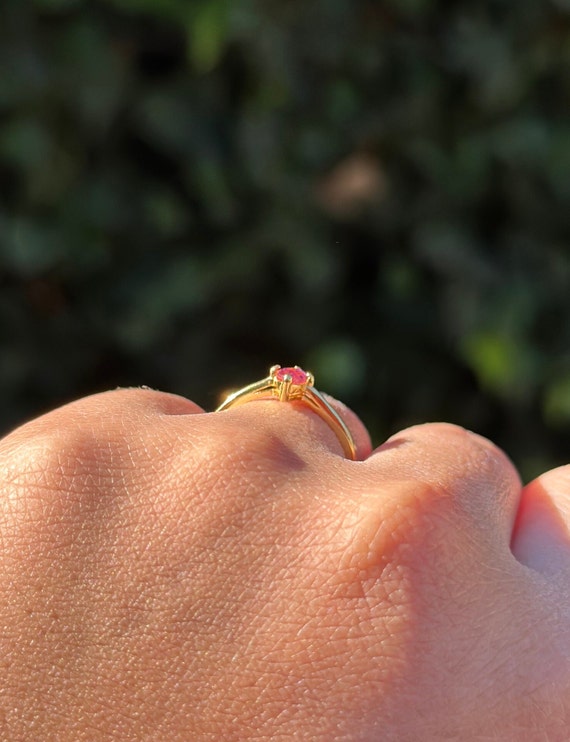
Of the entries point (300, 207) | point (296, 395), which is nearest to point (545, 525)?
point (296, 395)

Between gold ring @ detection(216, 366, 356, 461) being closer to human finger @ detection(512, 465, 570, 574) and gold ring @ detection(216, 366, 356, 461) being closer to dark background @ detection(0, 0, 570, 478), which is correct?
human finger @ detection(512, 465, 570, 574)

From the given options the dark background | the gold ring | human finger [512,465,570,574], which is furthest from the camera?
the dark background

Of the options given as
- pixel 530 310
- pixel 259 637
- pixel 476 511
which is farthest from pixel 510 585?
pixel 530 310

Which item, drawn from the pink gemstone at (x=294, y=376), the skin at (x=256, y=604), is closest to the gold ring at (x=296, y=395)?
the pink gemstone at (x=294, y=376)

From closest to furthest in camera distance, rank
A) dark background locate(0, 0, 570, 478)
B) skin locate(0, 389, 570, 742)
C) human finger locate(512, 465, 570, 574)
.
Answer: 1. skin locate(0, 389, 570, 742)
2. human finger locate(512, 465, 570, 574)
3. dark background locate(0, 0, 570, 478)

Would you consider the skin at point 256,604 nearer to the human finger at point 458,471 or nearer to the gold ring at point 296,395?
the human finger at point 458,471

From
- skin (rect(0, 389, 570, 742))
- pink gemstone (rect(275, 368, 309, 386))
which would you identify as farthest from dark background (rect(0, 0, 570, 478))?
skin (rect(0, 389, 570, 742))
